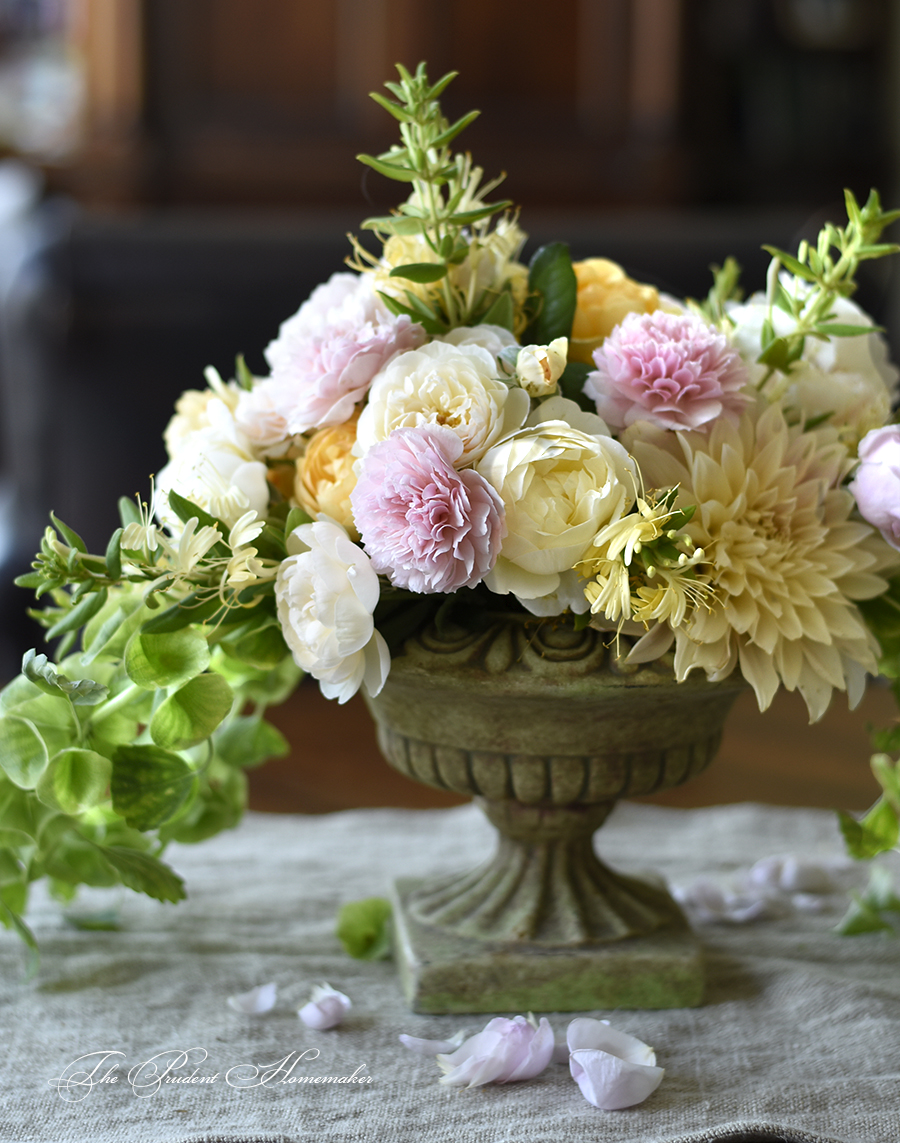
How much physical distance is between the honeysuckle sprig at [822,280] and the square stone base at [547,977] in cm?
36

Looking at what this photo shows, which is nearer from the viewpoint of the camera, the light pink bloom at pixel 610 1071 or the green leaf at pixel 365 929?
the light pink bloom at pixel 610 1071

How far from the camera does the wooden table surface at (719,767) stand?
3.70 ft

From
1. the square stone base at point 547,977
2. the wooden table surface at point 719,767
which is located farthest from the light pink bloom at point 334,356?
the wooden table surface at point 719,767

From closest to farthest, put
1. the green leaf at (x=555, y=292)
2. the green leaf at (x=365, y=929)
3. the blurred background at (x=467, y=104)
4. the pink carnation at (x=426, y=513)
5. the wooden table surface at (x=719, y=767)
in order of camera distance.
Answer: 1. the pink carnation at (x=426, y=513)
2. the green leaf at (x=555, y=292)
3. the green leaf at (x=365, y=929)
4. the wooden table surface at (x=719, y=767)
5. the blurred background at (x=467, y=104)

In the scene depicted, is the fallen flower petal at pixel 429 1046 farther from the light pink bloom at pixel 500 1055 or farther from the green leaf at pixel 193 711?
the green leaf at pixel 193 711

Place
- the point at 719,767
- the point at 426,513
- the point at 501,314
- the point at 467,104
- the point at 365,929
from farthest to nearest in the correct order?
the point at 467,104 < the point at 719,767 < the point at 365,929 < the point at 501,314 < the point at 426,513

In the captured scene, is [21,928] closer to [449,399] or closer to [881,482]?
[449,399]

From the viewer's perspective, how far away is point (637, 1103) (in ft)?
2.14

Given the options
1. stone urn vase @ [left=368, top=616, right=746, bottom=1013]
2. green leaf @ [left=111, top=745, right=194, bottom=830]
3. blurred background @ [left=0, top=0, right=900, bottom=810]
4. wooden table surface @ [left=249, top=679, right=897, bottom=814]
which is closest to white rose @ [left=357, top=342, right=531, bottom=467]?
stone urn vase @ [left=368, top=616, right=746, bottom=1013]

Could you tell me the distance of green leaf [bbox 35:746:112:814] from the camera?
713 millimetres

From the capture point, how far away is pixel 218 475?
27.5 inches

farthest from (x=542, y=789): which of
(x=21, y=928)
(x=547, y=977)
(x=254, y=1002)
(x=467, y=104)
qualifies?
(x=467, y=104)

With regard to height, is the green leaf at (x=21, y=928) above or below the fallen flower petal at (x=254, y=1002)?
above

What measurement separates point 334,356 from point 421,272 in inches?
2.6
